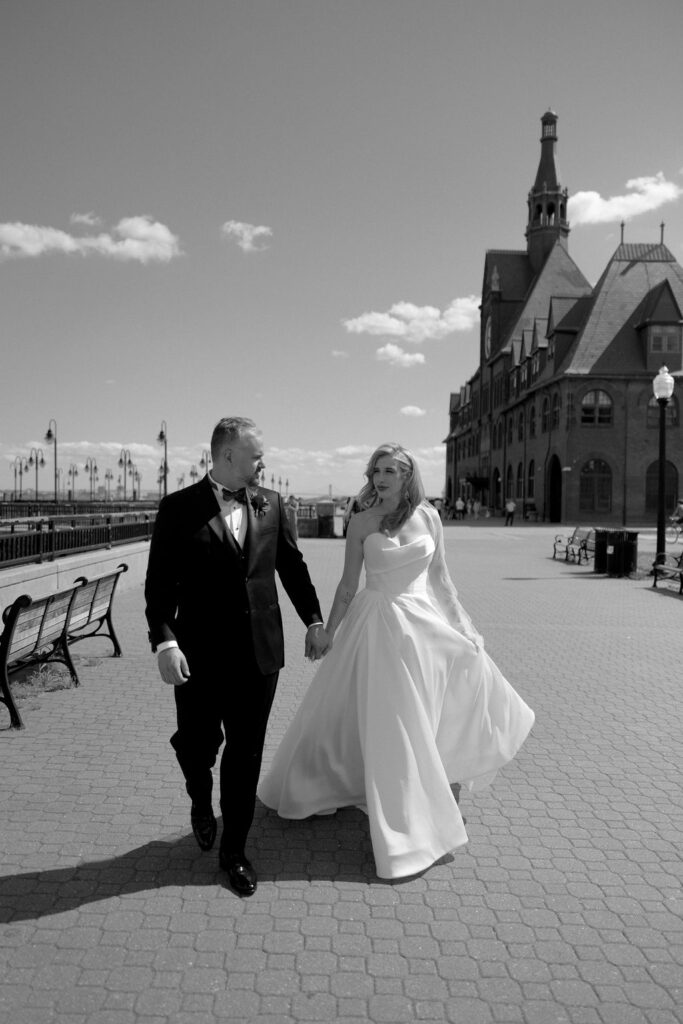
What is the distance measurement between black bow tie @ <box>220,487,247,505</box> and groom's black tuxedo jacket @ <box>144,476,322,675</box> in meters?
0.05

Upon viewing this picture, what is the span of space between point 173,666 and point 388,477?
1520mm

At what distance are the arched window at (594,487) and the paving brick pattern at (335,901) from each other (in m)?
43.5

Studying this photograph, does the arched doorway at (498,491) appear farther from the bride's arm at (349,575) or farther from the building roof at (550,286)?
the bride's arm at (349,575)

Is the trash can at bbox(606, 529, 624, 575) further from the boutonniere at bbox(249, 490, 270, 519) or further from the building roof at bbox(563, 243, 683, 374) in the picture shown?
the building roof at bbox(563, 243, 683, 374)

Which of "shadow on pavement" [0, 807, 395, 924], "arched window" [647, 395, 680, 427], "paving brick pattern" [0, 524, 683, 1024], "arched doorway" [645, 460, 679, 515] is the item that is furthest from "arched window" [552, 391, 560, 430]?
"shadow on pavement" [0, 807, 395, 924]

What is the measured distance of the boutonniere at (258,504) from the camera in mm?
3883

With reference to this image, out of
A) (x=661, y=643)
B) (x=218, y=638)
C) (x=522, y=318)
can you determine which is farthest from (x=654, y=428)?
(x=218, y=638)

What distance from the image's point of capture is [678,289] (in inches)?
1991

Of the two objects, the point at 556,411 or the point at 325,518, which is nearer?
the point at 325,518

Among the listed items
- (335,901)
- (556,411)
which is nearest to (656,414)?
(556,411)

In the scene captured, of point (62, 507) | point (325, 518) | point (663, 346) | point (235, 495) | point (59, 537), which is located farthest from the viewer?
point (663, 346)

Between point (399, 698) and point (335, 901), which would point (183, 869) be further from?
point (399, 698)

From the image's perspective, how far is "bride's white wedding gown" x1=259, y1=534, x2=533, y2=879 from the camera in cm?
396

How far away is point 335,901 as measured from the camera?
369 cm
